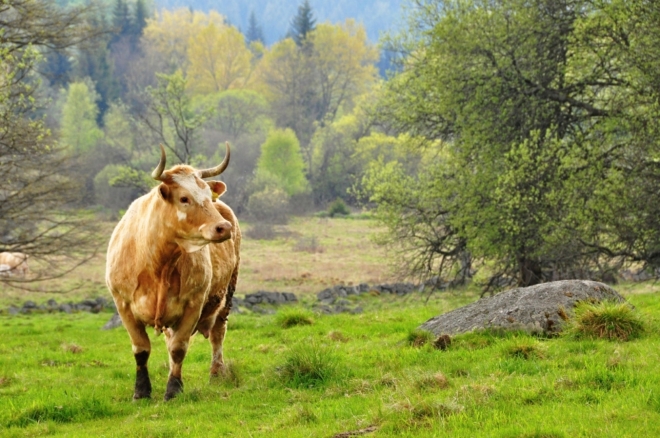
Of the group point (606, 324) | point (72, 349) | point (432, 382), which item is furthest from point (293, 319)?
point (432, 382)

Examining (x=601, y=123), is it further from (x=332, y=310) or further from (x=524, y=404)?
(x=524, y=404)

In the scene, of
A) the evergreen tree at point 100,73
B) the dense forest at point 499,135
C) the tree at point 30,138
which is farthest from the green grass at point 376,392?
the evergreen tree at point 100,73

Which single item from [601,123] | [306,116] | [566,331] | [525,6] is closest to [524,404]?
[566,331]

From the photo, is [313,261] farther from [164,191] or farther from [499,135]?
[164,191]

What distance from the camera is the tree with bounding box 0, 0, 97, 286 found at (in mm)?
15562

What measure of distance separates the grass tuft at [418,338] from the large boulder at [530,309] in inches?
10.8

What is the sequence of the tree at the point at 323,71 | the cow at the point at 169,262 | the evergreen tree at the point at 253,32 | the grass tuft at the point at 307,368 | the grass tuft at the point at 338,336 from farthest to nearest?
the evergreen tree at the point at 253,32 < the tree at the point at 323,71 < the grass tuft at the point at 338,336 < the grass tuft at the point at 307,368 < the cow at the point at 169,262

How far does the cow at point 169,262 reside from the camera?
7477 millimetres

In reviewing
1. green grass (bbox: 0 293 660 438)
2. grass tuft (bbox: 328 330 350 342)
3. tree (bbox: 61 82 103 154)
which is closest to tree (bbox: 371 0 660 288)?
grass tuft (bbox: 328 330 350 342)

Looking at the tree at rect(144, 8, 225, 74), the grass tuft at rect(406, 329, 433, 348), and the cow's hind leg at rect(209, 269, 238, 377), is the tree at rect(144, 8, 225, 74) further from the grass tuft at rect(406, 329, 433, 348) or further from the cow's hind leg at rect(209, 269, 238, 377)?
the grass tuft at rect(406, 329, 433, 348)

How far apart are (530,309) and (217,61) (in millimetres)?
86303

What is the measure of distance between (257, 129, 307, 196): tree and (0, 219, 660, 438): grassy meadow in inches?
1939

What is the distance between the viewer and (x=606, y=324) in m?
8.60

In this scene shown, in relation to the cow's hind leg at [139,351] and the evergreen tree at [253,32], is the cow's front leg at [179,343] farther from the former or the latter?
the evergreen tree at [253,32]
